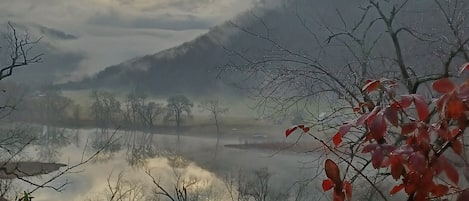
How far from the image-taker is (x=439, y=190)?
73 cm

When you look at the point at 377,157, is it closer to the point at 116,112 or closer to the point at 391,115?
the point at 391,115

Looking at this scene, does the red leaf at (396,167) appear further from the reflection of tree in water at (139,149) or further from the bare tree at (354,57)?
the reflection of tree in water at (139,149)

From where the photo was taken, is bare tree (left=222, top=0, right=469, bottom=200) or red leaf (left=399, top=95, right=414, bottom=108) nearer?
red leaf (left=399, top=95, right=414, bottom=108)

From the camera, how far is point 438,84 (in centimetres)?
64

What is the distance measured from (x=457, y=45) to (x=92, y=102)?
28866 mm

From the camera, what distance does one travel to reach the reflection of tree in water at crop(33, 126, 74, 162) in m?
15.8

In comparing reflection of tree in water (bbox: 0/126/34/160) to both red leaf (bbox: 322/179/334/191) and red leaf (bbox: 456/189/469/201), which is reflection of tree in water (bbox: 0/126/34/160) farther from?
red leaf (bbox: 456/189/469/201)

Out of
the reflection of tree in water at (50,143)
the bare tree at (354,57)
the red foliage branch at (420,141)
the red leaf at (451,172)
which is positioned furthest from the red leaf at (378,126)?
the reflection of tree in water at (50,143)

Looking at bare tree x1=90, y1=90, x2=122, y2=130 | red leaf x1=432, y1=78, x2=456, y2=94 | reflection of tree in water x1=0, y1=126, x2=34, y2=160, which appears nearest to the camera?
red leaf x1=432, y1=78, x2=456, y2=94

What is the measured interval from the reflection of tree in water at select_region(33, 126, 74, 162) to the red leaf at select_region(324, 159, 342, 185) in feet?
49.0

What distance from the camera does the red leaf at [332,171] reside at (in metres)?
0.73

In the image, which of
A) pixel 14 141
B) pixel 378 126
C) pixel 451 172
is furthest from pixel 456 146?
pixel 14 141

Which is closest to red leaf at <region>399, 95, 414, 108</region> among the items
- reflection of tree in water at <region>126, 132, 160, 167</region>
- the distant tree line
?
reflection of tree in water at <region>126, 132, 160, 167</region>

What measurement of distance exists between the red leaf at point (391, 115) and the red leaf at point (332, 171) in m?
0.11
